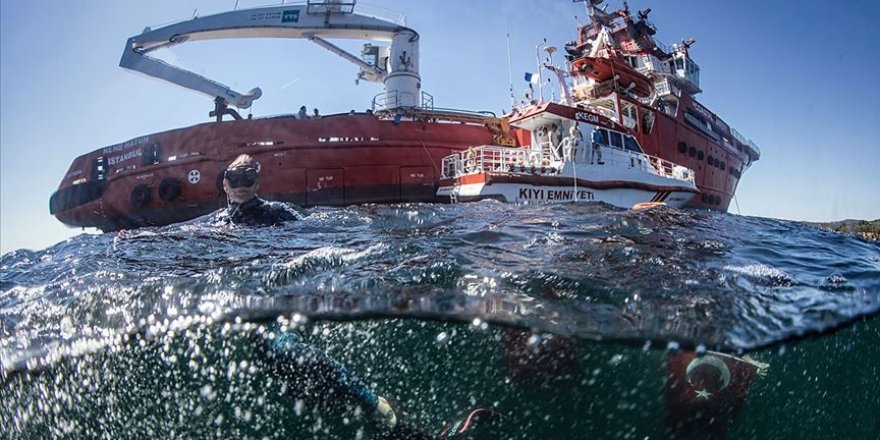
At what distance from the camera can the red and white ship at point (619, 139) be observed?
1358cm

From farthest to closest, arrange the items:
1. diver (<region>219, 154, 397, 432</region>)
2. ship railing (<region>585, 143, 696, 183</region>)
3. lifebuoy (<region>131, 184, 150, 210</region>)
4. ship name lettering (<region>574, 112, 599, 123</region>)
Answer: ship railing (<region>585, 143, 696, 183</region>) → ship name lettering (<region>574, 112, 599, 123</region>) → lifebuoy (<region>131, 184, 150, 210</region>) → diver (<region>219, 154, 397, 432</region>)

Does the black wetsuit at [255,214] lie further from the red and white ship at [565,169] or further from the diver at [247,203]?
the red and white ship at [565,169]

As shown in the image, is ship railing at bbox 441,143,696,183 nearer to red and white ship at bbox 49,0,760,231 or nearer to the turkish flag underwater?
red and white ship at bbox 49,0,760,231

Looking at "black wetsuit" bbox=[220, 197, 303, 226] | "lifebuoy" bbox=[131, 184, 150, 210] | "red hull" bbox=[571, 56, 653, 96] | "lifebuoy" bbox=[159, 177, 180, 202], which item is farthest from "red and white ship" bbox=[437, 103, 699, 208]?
"lifebuoy" bbox=[131, 184, 150, 210]

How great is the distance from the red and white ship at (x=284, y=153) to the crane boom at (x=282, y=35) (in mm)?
43

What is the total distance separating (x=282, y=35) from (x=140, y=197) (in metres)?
7.56

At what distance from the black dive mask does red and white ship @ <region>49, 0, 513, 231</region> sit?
971 centimetres

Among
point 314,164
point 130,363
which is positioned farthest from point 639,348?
point 314,164

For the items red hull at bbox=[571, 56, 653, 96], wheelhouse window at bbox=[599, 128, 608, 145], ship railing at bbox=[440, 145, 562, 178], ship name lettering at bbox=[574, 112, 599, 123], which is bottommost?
ship railing at bbox=[440, 145, 562, 178]

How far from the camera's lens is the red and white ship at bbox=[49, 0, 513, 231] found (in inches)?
581

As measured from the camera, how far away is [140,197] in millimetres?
14945

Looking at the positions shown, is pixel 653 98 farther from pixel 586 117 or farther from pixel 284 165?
pixel 284 165

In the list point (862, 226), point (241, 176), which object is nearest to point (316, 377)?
point (241, 176)

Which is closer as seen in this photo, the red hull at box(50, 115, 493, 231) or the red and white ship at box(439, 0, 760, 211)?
the red and white ship at box(439, 0, 760, 211)
